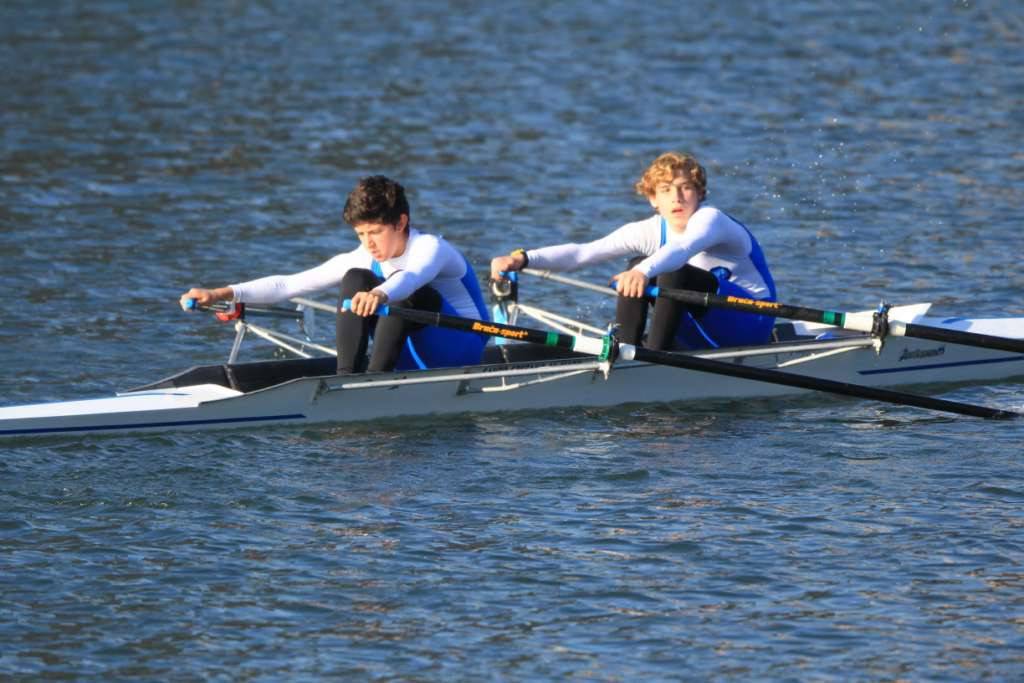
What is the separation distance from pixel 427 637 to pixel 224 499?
7.57 ft

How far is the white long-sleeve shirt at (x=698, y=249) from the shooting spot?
39.1ft

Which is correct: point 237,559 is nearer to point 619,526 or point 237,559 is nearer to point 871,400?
point 619,526

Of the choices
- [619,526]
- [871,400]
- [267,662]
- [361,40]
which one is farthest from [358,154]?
[267,662]

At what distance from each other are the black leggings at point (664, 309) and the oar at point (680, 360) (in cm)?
48

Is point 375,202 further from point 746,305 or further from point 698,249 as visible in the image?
point 746,305

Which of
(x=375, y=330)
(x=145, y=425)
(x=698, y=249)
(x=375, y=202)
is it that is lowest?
(x=145, y=425)

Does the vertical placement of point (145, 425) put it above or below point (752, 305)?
below

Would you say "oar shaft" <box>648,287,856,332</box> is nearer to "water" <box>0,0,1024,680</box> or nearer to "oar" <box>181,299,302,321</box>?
"water" <box>0,0,1024,680</box>

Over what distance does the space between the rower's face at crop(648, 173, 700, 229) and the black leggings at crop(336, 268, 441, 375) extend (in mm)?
1708

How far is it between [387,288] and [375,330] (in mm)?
650

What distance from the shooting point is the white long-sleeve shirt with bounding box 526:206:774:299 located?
11.9 meters

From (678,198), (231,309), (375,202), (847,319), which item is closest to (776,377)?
(847,319)

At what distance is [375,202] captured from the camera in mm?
11055

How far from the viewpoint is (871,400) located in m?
12.5
